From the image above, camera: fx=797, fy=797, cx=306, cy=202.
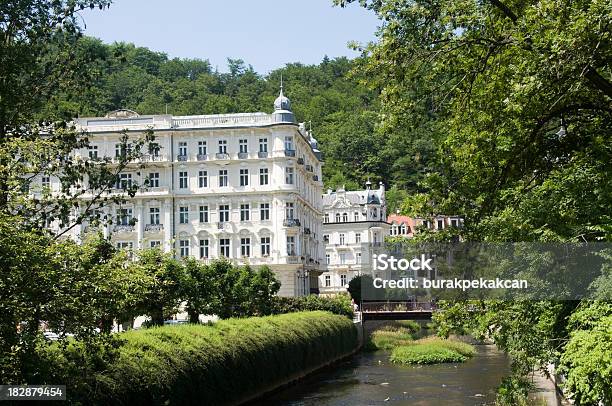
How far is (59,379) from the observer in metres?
16.8

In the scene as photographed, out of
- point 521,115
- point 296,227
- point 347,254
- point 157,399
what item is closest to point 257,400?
point 157,399

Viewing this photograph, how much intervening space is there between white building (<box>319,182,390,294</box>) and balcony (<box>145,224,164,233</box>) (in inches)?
1489

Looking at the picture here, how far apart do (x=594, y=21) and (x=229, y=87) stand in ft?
384

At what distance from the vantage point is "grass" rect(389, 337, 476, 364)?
50.8 metres

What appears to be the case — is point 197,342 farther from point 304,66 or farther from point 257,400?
point 304,66

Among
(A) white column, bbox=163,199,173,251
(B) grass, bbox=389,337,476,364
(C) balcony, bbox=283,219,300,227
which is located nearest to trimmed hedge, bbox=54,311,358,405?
(B) grass, bbox=389,337,476,364

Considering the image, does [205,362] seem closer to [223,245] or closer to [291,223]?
[291,223]

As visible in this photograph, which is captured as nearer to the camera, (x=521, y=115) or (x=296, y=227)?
(x=521, y=115)

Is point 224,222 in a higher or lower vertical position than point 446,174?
higher

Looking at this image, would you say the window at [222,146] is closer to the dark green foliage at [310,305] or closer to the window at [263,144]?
the window at [263,144]

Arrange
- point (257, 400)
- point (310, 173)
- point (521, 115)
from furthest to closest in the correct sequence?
point (310, 173), point (257, 400), point (521, 115)

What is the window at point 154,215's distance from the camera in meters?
68.1

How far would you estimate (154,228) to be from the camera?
222 feet

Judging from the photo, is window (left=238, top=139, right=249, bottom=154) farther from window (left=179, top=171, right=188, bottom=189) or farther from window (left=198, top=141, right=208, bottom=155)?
window (left=179, top=171, right=188, bottom=189)
